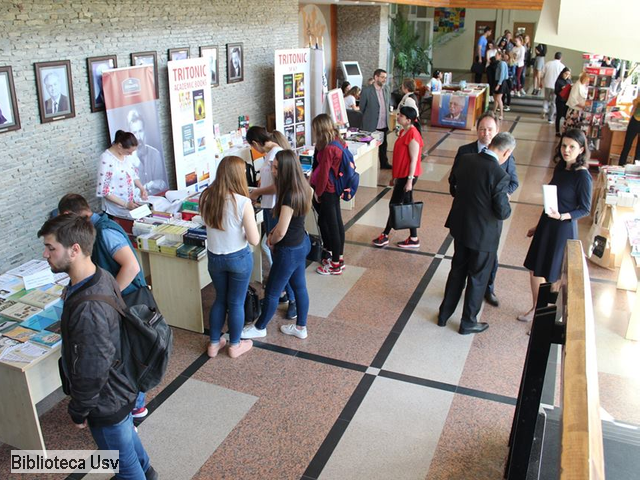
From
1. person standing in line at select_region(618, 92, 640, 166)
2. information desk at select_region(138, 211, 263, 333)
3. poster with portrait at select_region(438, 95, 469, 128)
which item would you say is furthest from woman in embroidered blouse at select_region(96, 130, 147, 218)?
poster with portrait at select_region(438, 95, 469, 128)

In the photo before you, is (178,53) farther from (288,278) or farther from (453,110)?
(453,110)

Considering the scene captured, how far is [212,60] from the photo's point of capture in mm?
7105

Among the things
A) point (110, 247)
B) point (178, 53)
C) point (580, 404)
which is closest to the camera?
point (580, 404)

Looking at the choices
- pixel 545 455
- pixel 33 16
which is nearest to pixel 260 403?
pixel 545 455

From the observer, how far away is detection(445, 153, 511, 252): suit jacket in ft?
14.0

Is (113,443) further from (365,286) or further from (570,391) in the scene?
(365,286)

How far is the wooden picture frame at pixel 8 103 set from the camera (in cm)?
443

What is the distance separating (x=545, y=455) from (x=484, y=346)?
2.51 m

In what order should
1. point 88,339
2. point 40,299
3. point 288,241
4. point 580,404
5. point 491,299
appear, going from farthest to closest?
point 491,299, point 288,241, point 40,299, point 88,339, point 580,404

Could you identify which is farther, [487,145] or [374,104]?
[374,104]

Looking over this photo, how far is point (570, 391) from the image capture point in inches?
40.5

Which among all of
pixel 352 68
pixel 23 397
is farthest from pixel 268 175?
pixel 352 68

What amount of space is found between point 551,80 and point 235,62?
919 centimetres

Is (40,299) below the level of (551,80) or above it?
below
